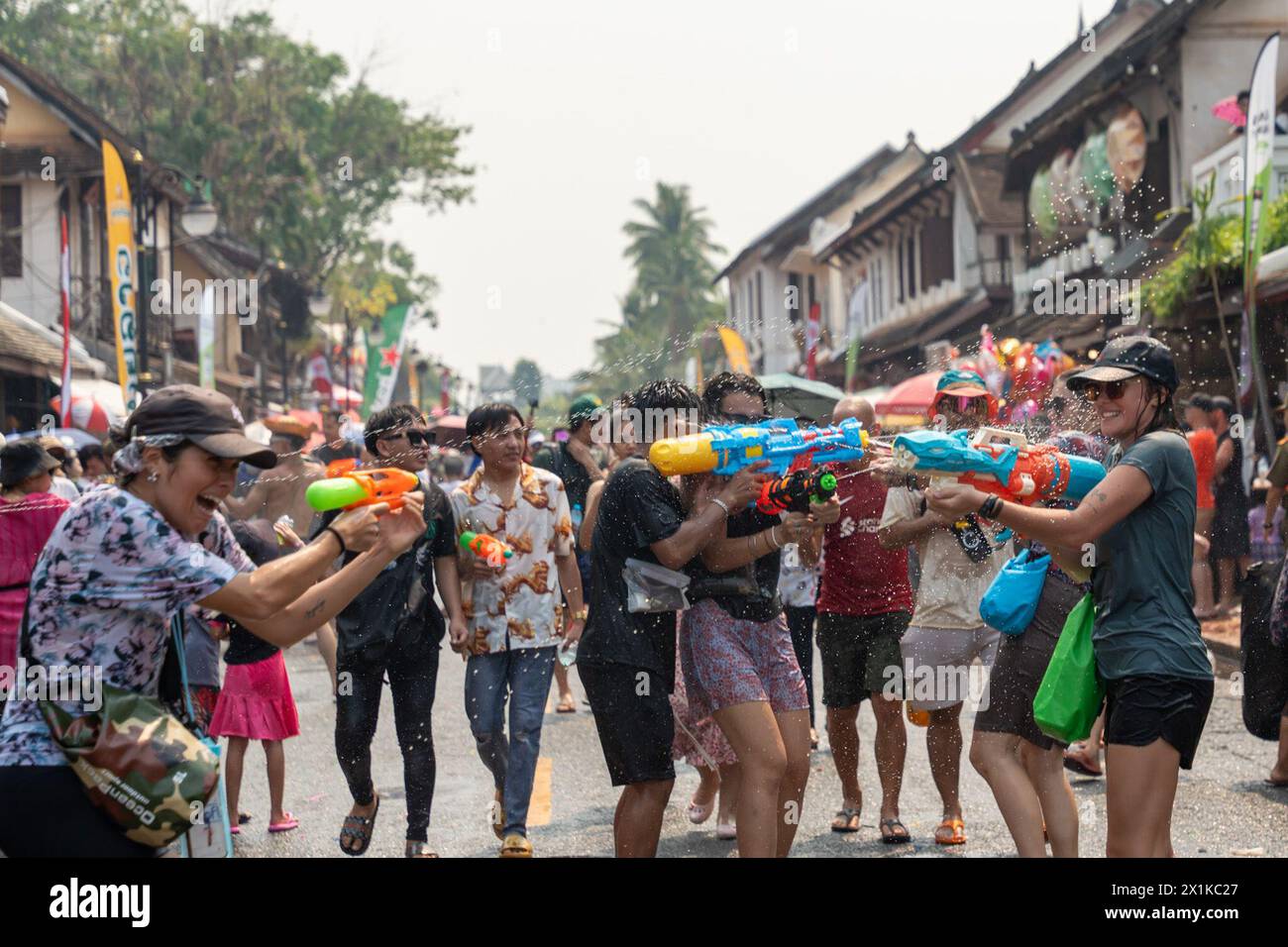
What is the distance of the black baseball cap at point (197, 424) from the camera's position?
12.3ft

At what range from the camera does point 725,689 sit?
555 cm

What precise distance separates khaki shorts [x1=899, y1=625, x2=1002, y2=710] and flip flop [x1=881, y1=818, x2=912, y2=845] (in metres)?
0.60

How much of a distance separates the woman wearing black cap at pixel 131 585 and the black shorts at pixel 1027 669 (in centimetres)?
275

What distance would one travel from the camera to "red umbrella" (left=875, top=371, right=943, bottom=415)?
18.4m

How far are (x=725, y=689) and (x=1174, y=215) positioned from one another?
1672 cm

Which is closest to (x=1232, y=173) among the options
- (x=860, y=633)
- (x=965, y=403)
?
(x=860, y=633)

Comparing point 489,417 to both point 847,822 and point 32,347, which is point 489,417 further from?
point 32,347

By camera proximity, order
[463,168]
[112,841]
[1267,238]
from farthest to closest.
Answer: [463,168], [1267,238], [112,841]

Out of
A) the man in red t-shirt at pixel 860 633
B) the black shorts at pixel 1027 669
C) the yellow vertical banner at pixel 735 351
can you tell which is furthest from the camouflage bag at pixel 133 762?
the yellow vertical banner at pixel 735 351

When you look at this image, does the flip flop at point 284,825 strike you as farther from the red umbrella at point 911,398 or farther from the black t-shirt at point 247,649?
the red umbrella at point 911,398

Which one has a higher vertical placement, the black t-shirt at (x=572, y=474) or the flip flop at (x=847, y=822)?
the black t-shirt at (x=572, y=474)

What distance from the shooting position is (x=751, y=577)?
578 centimetres

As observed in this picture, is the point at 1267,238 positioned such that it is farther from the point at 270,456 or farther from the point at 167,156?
the point at 167,156
